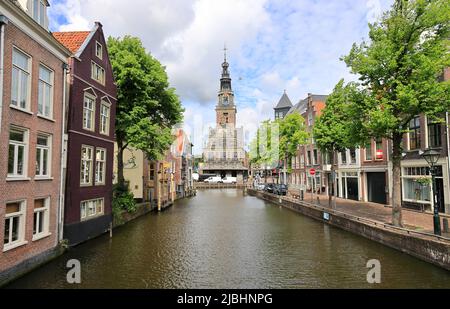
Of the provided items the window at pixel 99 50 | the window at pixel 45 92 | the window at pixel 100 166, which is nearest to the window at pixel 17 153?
the window at pixel 45 92

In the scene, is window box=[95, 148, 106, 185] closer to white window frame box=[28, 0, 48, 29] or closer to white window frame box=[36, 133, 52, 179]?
white window frame box=[36, 133, 52, 179]

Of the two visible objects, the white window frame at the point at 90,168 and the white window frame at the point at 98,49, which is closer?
the white window frame at the point at 90,168

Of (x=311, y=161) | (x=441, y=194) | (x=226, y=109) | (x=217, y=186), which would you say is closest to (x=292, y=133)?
(x=311, y=161)

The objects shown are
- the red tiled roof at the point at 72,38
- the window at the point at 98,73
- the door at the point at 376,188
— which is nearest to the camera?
the red tiled roof at the point at 72,38

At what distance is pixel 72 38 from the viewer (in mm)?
18109

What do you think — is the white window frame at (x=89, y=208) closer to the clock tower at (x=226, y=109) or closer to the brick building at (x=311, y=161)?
the brick building at (x=311, y=161)

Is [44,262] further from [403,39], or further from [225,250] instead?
[403,39]

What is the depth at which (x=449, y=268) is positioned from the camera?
1077 centimetres

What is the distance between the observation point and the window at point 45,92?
1234 cm

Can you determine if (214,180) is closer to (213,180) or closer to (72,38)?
(213,180)

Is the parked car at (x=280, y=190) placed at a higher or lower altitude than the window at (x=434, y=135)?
lower

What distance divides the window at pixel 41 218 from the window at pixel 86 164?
3581 mm

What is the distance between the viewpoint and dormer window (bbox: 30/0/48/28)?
1232 centimetres
